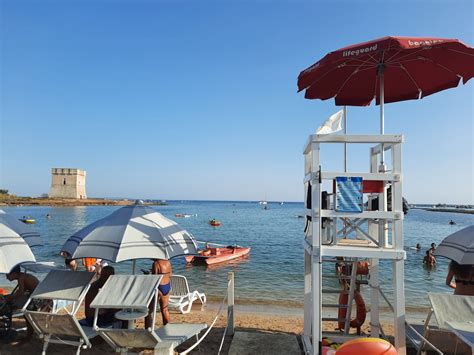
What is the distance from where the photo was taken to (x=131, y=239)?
475 cm

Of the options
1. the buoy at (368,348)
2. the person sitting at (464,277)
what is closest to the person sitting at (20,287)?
the buoy at (368,348)

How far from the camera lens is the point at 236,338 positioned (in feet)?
18.1

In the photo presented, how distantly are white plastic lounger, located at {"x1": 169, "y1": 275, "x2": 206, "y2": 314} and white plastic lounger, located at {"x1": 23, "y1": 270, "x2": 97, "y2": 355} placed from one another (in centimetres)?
346

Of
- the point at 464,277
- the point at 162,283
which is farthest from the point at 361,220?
the point at 162,283

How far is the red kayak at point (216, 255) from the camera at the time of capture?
18.2 m

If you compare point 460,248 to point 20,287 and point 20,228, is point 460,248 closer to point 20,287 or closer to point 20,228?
point 20,287

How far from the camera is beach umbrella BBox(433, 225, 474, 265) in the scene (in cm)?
438

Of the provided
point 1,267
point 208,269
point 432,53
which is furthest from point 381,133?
point 208,269

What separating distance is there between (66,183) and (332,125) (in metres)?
126

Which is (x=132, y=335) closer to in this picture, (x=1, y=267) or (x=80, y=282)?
(x=80, y=282)

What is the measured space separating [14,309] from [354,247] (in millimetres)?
5451

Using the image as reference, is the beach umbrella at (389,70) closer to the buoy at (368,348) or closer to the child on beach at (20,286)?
the buoy at (368,348)

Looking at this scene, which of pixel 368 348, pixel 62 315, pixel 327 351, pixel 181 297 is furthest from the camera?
pixel 181 297

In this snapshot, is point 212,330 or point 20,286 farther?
point 212,330
